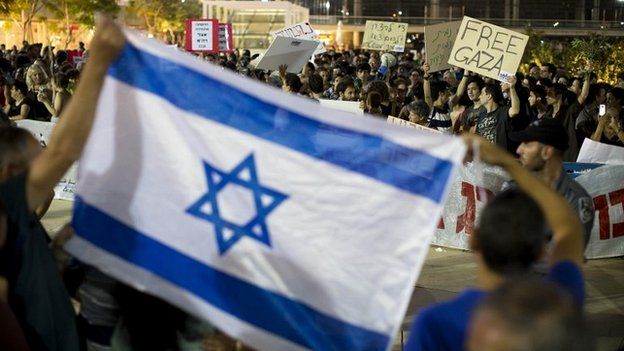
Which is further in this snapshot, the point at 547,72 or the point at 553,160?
the point at 547,72

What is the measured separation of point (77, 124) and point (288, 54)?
10.2 m

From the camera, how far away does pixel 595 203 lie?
8617 millimetres

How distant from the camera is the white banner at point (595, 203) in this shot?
8.66 m

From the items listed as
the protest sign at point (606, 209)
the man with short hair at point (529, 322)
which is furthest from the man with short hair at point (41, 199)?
the protest sign at point (606, 209)

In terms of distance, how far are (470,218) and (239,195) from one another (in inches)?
232

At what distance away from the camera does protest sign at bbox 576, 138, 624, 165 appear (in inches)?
376

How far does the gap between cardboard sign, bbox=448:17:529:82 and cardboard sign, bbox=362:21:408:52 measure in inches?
354

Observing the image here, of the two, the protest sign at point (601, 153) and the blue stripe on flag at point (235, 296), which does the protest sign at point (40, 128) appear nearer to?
the protest sign at point (601, 153)

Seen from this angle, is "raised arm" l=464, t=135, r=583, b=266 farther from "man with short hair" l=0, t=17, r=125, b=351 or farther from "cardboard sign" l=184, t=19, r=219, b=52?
"cardboard sign" l=184, t=19, r=219, b=52

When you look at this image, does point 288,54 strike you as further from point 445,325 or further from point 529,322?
point 529,322

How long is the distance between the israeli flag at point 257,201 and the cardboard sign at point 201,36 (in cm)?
1314

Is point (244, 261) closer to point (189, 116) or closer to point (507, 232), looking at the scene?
point (189, 116)

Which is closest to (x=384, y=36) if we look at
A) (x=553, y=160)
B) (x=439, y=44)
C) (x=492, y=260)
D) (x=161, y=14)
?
(x=439, y=44)

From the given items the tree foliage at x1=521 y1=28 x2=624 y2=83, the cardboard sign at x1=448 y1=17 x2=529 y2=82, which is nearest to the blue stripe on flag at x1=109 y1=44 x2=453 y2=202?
the cardboard sign at x1=448 y1=17 x2=529 y2=82
